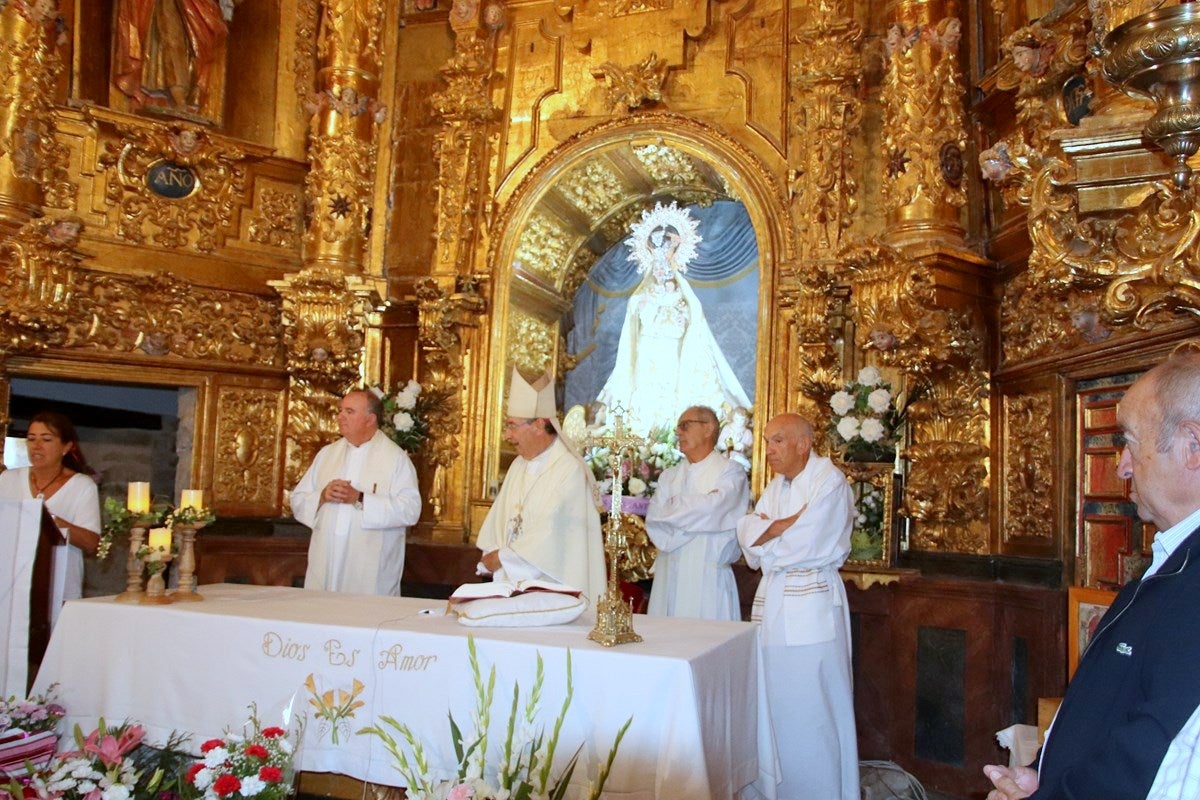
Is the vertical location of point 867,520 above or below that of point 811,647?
above

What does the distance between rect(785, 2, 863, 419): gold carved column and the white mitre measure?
2.91 metres

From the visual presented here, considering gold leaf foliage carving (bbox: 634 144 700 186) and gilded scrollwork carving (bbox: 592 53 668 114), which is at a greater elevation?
gilded scrollwork carving (bbox: 592 53 668 114)

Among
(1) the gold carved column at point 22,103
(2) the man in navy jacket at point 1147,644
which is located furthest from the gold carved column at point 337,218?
(2) the man in navy jacket at point 1147,644

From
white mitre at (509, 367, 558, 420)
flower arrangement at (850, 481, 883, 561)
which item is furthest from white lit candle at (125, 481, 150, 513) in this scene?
flower arrangement at (850, 481, 883, 561)

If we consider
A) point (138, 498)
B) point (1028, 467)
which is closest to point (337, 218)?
point (138, 498)

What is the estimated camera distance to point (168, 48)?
9133 mm

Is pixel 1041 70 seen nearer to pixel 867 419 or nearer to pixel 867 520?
pixel 867 419

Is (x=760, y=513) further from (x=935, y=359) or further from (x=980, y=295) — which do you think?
(x=980, y=295)

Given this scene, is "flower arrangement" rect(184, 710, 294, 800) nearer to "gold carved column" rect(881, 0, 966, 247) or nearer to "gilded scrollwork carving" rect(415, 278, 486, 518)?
"gold carved column" rect(881, 0, 966, 247)

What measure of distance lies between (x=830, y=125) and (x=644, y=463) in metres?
2.89

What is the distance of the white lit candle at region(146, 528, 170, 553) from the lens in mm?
4992

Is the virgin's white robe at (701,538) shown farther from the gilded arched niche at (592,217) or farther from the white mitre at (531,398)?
the white mitre at (531,398)

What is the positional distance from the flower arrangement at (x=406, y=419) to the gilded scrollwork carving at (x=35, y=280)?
7.79 feet

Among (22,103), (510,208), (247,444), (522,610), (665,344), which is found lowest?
(522,610)
